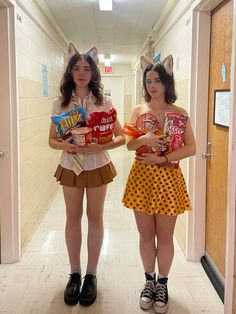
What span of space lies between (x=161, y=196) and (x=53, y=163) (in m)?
3.15

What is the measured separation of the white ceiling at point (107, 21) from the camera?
157 inches

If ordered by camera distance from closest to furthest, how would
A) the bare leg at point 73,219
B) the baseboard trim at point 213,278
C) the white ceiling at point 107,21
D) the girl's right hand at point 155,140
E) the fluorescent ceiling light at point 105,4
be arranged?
the girl's right hand at point 155,140 → the bare leg at point 73,219 → the baseboard trim at point 213,278 → the fluorescent ceiling light at point 105,4 → the white ceiling at point 107,21

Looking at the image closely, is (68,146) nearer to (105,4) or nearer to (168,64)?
(168,64)

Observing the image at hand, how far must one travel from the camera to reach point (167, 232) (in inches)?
82.3

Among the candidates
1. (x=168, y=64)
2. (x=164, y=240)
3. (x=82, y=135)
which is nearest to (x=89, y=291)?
(x=164, y=240)

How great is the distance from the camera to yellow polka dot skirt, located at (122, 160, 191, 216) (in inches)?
78.5

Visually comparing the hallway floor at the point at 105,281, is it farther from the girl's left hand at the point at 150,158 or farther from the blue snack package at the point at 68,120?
the blue snack package at the point at 68,120

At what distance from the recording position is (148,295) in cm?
217

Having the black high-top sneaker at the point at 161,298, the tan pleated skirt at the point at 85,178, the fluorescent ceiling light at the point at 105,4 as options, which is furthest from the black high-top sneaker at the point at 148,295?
the fluorescent ceiling light at the point at 105,4

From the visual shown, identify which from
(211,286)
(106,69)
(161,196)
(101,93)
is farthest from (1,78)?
(106,69)

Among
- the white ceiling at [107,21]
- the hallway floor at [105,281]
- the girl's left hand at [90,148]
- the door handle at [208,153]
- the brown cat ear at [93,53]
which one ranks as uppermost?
the white ceiling at [107,21]

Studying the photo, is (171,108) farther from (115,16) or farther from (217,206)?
(115,16)

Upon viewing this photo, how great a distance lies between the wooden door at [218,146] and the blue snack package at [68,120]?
34.6 inches

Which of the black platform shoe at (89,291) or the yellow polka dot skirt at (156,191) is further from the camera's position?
the black platform shoe at (89,291)
